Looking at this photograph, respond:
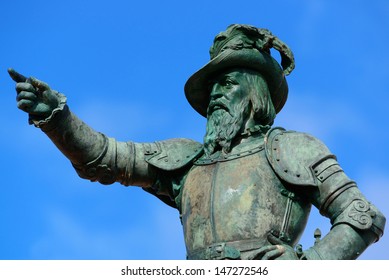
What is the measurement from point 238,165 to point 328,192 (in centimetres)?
89

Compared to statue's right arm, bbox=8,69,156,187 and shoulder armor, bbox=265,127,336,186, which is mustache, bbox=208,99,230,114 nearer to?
shoulder armor, bbox=265,127,336,186

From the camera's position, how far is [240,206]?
12211 mm

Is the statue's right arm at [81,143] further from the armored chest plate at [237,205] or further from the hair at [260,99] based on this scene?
the hair at [260,99]

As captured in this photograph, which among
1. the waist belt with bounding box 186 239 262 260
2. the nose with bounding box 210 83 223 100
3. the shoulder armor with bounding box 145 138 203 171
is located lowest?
the waist belt with bounding box 186 239 262 260

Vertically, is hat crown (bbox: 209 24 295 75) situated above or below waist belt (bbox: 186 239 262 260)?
above

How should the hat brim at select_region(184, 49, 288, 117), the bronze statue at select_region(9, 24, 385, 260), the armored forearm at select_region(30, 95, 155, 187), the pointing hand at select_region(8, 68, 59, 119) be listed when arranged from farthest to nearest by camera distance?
the hat brim at select_region(184, 49, 288, 117)
the armored forearm at select_region(30, 95, 155, 187)
the pointing hand at select_region(8, 68, 59, 119)
the bronze statue at select_region(9, 24, 385, 260)

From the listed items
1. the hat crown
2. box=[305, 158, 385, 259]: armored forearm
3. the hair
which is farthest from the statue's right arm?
box=[305, 158, 385, 259]: armored forearm

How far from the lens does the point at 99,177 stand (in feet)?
42.7

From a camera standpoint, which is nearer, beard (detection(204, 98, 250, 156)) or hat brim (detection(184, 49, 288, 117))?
beard (detection(204, 98, 250, 156))

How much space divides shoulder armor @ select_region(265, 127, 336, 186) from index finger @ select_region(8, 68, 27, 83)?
227 centimetres

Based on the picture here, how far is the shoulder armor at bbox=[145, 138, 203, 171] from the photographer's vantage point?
42.5 ft

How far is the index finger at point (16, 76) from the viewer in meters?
12.3
